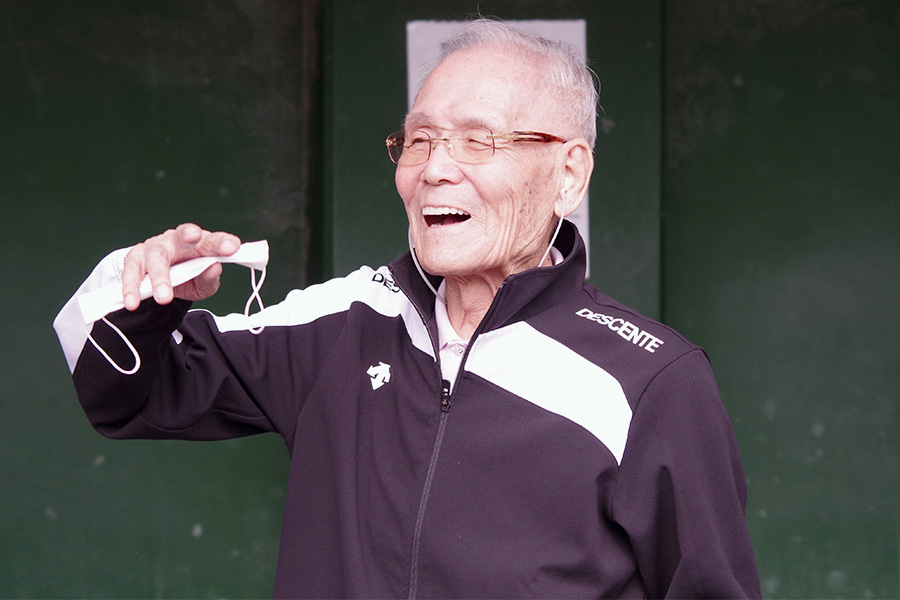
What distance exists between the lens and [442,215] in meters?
1.74

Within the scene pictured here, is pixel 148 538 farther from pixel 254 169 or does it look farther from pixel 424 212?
pixel 424 212

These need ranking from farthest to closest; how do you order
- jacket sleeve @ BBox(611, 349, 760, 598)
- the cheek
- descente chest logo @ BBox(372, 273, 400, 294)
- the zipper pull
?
descente chest logo @ BBox(372, 273, 400, 294), the cheek, the zipper pull, jacket sleeve @ BBox(611, 349, 760, 598)

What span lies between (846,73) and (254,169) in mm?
1876

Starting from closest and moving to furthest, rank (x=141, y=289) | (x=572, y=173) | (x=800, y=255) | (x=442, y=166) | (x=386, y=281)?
1. (x=141, y=289)
2. (x=442, y=166)
3. (x=572, y=173)
4. (x=386, y=281)
5. (x=800, y=255)

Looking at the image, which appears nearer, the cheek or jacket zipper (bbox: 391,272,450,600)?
jacket zipper (bbox: 391,272,450,600)

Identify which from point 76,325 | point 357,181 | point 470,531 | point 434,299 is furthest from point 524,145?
point 357,181

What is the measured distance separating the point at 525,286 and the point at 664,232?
1.54m

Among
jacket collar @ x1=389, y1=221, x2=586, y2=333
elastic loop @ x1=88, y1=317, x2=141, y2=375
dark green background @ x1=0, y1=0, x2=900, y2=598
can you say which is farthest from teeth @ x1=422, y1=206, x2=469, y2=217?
dark green background @ x1=0, y1=0, x2=900, y2=598

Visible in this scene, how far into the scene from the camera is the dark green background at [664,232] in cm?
300

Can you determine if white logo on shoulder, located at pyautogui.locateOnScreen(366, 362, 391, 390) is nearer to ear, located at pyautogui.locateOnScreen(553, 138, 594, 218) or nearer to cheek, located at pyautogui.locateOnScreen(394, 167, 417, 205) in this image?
cheek, located at pyautogui.locateOnScreen(394, 167, 417, 205)

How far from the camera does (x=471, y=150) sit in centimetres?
171

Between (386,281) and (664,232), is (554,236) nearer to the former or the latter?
(386,281)

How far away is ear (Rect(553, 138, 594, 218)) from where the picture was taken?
1.80 meters

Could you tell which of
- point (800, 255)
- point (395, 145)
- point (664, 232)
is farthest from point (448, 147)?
point (800, 255)
